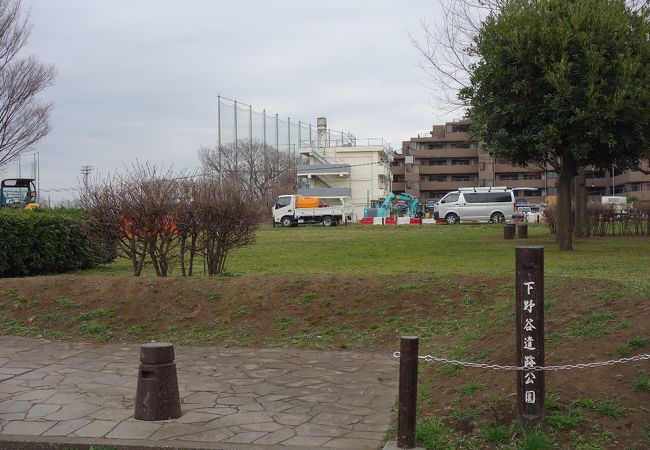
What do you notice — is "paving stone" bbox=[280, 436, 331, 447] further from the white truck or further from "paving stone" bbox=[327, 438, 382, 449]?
the white truck

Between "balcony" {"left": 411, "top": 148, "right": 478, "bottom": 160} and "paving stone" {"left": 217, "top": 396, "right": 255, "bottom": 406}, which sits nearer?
"paving stone" {"left": 217, "top": 396, "right": 255, "bottom": 406}

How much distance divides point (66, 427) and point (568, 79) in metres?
13.9

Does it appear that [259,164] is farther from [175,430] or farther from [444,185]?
[175,430]

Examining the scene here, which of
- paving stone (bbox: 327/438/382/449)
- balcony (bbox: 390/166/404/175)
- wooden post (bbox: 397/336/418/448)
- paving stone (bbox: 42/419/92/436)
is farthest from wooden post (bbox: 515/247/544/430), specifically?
balcony (bbox: 390/166/404/175)

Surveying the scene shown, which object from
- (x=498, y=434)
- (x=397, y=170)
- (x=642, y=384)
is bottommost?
(x=498, y=434)

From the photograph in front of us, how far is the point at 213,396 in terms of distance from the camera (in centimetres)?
621

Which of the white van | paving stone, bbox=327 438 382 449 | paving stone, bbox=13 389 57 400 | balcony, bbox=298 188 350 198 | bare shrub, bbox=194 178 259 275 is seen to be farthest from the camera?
balcony, bbox=298 188 350 198

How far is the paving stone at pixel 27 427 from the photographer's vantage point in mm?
5297

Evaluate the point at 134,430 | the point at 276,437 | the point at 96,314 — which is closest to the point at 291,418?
the point at 276,437

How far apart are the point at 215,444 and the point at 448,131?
84090mm

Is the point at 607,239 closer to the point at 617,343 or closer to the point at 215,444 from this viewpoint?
the point at 617,343

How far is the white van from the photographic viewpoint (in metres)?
40.8

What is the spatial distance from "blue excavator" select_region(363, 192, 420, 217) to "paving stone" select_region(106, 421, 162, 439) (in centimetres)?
4507

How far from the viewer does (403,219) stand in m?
42.8
